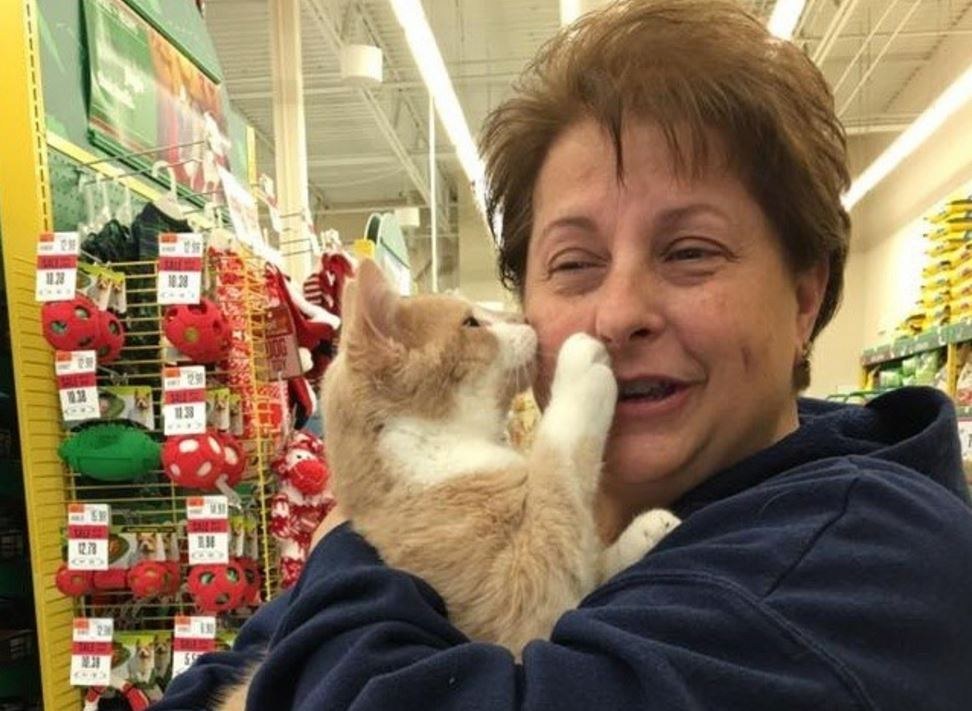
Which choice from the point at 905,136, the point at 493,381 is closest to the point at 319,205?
the point at 905,136

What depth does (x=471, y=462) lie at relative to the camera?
55.9 inches

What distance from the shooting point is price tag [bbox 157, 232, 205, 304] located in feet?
7.42

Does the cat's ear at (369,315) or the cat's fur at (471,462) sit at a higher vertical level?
the cat's ear at (369,315)

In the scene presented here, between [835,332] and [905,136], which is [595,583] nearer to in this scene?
[905,136]

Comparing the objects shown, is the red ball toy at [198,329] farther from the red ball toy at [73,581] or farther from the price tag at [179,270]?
the red ball toy at [73,581]

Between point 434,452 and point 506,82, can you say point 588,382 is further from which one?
point 506,82

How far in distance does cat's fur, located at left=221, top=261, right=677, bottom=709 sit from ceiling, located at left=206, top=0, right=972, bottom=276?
6364 mm

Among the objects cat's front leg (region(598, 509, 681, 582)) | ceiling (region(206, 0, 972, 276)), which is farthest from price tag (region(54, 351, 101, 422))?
ceiling (region(206, 0, 972, 276))

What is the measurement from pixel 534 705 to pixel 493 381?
90 cm

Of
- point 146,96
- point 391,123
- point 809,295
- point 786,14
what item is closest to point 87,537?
point 146,96

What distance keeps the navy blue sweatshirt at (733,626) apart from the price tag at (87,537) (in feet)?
4.88

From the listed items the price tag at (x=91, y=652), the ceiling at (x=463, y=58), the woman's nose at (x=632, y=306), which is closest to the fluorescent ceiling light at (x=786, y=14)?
the ceiling at (x=463, y=58)

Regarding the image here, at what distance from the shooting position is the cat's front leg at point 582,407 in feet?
3.93

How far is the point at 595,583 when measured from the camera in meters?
1.28
